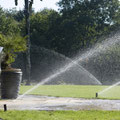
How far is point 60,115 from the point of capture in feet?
27.6

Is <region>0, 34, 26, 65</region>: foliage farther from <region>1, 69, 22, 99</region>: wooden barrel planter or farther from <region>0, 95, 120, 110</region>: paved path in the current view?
<region>0, 95, 120, 110</region>: paved path

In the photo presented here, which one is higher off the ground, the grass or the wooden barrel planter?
the wooden barrel planter

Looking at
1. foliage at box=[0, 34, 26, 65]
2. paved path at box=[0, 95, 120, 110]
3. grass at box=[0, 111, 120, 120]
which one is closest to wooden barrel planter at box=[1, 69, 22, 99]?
foliage at box=[0, 34, 26, 65]

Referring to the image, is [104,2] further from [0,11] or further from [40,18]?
[0,11]

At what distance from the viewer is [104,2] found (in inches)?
2084

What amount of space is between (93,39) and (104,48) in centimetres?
498

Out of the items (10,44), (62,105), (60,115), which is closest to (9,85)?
(10,44)

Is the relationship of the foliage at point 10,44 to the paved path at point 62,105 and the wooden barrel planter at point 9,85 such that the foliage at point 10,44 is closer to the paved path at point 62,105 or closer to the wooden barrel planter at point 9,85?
the wooden barrel planter at point 9,85

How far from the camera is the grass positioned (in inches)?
314

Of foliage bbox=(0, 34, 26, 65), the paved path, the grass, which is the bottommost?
the paved path

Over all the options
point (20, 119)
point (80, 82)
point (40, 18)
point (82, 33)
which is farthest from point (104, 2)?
point (20, 119)

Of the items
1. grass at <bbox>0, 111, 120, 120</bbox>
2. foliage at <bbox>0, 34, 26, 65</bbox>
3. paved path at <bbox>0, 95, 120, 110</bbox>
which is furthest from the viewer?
foliage at <bbox>0, 34, 26, 65</bbox>

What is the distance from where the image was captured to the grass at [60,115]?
26.2 feet

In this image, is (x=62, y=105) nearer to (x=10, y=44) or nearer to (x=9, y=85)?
(x=9, y=85)
